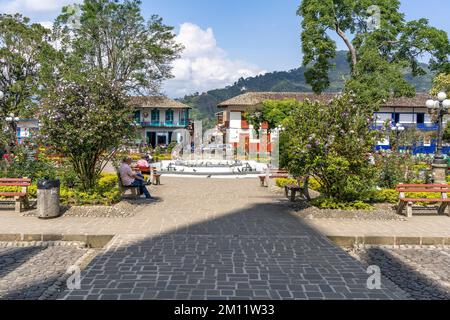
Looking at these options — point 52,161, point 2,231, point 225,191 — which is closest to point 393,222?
point 225,191

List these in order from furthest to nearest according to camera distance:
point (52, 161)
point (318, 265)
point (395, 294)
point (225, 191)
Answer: point (225, 191), point (52, 161), point (318, 265), point (395, 294)

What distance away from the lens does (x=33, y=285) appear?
16.7ft

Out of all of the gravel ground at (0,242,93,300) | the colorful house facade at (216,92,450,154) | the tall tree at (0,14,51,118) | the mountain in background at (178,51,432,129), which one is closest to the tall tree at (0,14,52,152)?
the tall tree at (0,14,51,118)

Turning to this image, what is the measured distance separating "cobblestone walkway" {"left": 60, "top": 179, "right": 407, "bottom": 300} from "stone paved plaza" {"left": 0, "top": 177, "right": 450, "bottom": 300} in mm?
11

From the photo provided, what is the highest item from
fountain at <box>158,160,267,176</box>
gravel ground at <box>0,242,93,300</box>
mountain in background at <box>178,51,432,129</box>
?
mountain in background at <box>178,51,432,129</box>

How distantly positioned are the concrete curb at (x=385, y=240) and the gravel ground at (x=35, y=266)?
13.9 feet

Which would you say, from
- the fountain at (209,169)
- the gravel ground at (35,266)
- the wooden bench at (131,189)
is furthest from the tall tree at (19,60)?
the gravel ground at (35,266)

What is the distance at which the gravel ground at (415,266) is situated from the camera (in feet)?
16.7

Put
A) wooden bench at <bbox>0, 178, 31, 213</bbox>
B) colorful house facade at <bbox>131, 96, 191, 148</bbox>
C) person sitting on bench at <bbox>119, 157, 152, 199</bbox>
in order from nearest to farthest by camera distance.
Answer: wooden bench at <bbox>0, 178, 31, 213</bbox> → person sitting on bench at <bbox>119, 157, 152, 199</bbox> → colorful house facade at <bbox>131, 96, 191, 148</bbox>

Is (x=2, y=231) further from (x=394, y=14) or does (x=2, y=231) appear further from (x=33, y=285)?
(x=394, y=14)

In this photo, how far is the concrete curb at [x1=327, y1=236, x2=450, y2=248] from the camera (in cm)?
716

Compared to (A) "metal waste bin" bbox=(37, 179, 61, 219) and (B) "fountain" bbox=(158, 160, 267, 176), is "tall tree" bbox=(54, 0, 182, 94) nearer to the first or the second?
(B) "fountain" bbox=(158, 160, 267, 176)

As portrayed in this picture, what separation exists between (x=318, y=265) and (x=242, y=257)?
1.04 metres

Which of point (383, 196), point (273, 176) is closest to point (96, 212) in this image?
point (383, 196)
